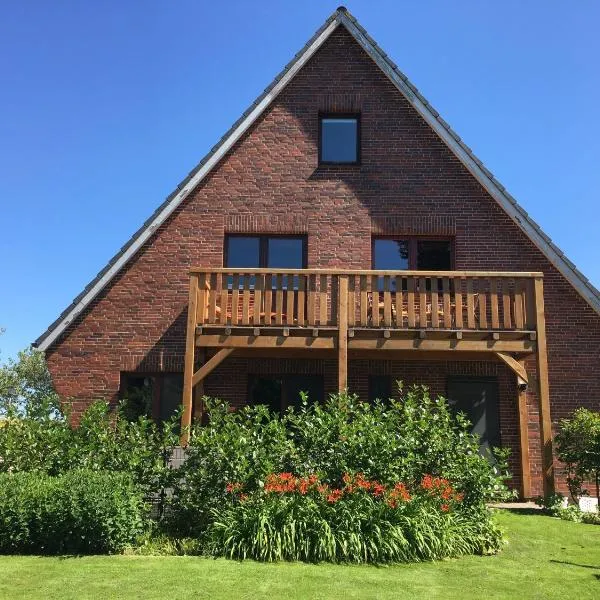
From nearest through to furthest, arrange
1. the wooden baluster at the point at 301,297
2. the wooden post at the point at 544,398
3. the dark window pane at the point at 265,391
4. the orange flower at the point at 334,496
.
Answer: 1. the orange flower at the point at 334,496
2. the wooden post at the point at 544,398
3. the wooden baluster at the point at 301,297
4. the dark window pane at the point at 265,391

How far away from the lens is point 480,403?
1346cm

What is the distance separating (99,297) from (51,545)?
725 centimetres

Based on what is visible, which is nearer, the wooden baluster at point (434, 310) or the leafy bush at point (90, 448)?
the leafy bush at point (90, 448)

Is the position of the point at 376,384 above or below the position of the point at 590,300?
below

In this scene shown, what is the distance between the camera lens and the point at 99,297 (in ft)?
45.8

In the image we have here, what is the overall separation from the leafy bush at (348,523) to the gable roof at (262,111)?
728 centimetres

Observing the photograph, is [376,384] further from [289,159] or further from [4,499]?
[4,499]

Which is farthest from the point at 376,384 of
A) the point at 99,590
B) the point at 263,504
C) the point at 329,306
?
the point at 99,590

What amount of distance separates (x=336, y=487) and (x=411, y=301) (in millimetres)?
4723

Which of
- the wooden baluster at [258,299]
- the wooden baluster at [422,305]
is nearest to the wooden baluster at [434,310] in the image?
the wooden baluster at [422,305]

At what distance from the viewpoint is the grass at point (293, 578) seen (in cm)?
590

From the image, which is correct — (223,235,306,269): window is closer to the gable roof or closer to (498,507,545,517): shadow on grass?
the gable roof

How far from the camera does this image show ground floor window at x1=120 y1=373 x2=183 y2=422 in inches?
538

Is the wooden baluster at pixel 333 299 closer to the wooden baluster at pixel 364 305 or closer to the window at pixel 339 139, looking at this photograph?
the wooden baluster at pixel 364 305
